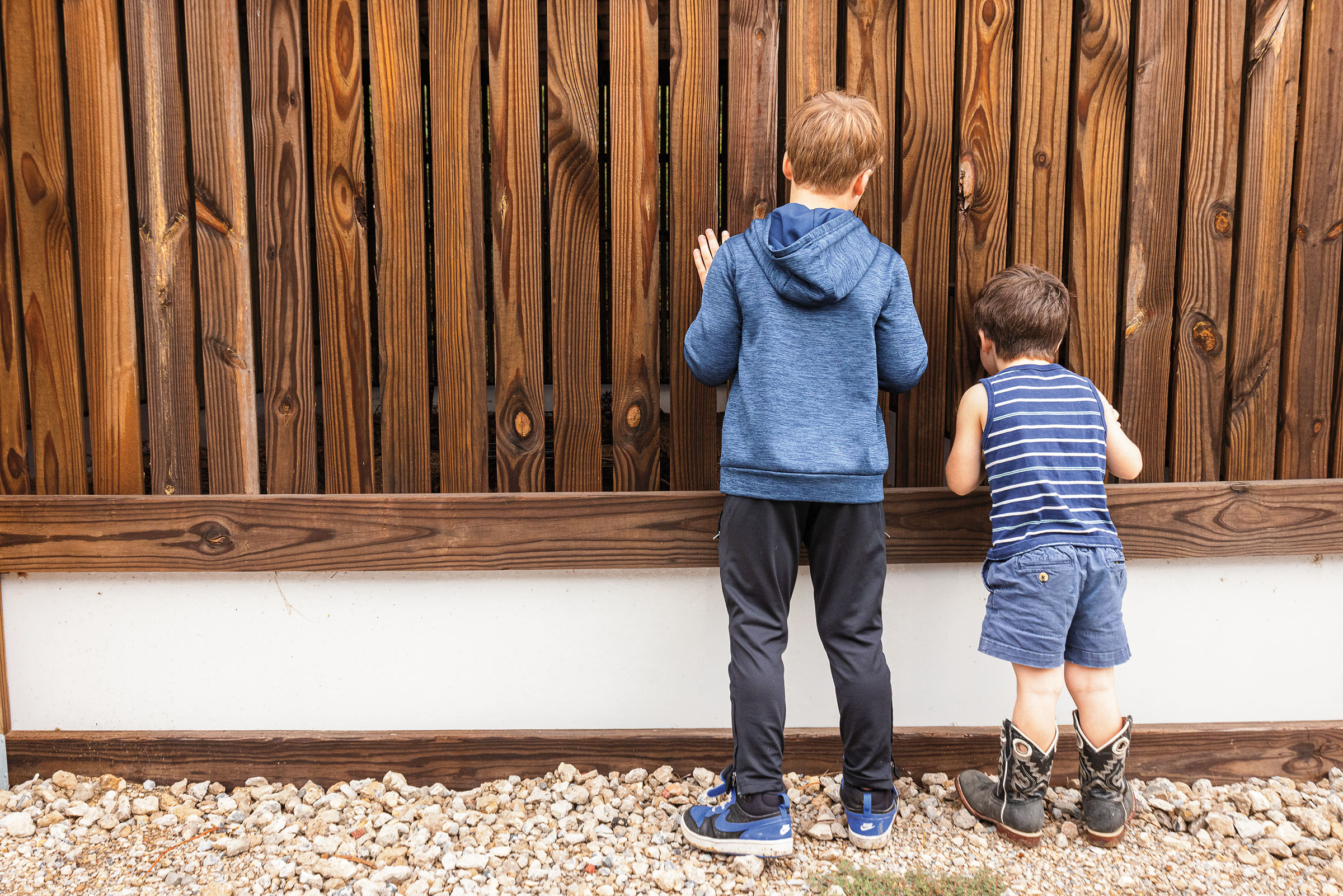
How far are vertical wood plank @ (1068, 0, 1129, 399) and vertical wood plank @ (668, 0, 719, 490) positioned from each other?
1.02m

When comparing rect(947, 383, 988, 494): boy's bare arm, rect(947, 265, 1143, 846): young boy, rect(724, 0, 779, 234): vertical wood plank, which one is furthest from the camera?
rect(724, 0, 779, 234): vertical wood plank

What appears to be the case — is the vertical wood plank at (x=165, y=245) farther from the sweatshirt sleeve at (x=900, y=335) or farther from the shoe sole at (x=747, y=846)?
Answer: the sweatshirt sleeve at (x=900, y=335)

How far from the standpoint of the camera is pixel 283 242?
2.30 m

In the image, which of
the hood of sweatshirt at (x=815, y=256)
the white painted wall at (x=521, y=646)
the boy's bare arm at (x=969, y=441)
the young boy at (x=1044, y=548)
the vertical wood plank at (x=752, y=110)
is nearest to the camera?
the hood of sweatshirt at (x=815, y=256)

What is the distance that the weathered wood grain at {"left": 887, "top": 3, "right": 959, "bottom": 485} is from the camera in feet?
7.45

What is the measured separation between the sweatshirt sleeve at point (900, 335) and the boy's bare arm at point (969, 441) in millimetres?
154

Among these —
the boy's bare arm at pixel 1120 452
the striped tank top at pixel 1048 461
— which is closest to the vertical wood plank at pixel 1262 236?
the boy's bare arm at pixel 1120 452

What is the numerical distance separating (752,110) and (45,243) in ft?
6.56

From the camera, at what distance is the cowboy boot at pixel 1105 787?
6.90 feet

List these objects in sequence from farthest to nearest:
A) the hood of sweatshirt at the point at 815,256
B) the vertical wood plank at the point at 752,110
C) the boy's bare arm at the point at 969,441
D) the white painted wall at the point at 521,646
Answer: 1. the white painted wall at the point at 521,646
2. the vertical wood plank at the point at 752,110
3. the boy's bare arm at the point at 969,441
4. the hood of sweatshirt at the point at 815,256

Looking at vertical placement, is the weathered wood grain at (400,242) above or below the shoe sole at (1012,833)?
above

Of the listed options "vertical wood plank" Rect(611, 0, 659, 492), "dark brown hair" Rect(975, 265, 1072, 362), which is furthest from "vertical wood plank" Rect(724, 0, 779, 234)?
"dark brown hair" Rect(975, 265, 1072, 362)

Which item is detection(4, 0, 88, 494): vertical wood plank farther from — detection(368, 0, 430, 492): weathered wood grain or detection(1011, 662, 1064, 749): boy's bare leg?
detection(1011, 662, 1064, 749): boy's bare leg

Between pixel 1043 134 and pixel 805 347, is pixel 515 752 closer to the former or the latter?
pixel 805 347
